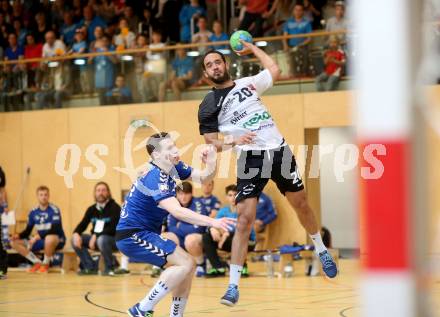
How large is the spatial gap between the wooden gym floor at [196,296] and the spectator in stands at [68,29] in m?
5.99

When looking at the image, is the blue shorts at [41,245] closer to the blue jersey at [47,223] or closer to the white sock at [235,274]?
the blue jersey at [47,223]

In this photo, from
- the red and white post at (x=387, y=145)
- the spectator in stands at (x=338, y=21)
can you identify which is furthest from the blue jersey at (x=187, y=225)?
the red and white post at (x=387, y=145)

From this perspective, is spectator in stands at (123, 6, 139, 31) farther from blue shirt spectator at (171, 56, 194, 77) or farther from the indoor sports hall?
blue shirt spectator at (171, 56, 194, 77)

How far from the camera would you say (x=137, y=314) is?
7.16 m

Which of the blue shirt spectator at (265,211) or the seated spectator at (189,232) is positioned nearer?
the seated spectator at (189,232)

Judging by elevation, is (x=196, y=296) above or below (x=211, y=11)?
below

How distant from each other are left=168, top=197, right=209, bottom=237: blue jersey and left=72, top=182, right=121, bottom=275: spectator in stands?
1331mm

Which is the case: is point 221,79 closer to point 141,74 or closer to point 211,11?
point 141,74

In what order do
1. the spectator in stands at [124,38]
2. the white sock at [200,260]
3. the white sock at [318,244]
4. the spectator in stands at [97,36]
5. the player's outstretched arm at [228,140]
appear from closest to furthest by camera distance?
the player's outstretched arm at [228,140]
the white sock at [318,244]
the white sock at [200,260]
the spectator in stands at [124,38]
the spectator in stands at [97,36]

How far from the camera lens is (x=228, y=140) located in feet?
25.6

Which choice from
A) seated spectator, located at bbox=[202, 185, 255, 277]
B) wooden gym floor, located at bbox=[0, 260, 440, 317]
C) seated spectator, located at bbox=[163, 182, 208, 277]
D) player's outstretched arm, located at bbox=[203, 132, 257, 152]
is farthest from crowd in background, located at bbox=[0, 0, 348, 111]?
player's outstretched arm, located at bbox=[203, 132, 257, 152]

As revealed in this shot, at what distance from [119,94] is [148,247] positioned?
10220mm

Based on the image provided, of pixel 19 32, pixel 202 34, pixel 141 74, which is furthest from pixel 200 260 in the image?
pixel 19 32

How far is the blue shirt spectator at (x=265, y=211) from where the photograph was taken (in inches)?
584
